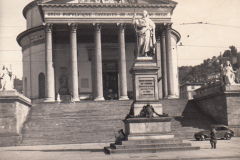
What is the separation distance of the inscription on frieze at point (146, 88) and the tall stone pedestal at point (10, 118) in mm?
12637

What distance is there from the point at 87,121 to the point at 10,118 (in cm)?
634

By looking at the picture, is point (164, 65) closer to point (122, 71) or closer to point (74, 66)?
point (122, 71)

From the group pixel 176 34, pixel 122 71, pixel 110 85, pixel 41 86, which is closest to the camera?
pixel 122 71

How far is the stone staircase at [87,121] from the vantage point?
86.9ft

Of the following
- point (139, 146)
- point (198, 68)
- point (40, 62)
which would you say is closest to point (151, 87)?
point (139, 146)

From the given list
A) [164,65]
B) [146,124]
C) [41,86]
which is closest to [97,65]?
[164,65]

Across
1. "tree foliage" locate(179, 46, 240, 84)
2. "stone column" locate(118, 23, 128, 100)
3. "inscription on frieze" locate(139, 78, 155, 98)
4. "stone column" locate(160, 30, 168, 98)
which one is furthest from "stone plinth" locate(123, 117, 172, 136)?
"tree foliage" locate(179, 46, 240, 84)

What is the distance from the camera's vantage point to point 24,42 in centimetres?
5012

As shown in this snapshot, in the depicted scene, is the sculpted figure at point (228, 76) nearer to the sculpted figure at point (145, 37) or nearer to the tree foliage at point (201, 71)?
the sculpted figure at point (145, 37)

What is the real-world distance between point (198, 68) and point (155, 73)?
12092 cm

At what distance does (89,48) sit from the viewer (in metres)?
44.9

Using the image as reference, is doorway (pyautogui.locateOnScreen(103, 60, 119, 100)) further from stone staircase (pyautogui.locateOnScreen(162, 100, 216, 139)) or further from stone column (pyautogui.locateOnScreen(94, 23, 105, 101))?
stone staircase (pyautogui.locateOnScreen(162, 100, 216, 139))

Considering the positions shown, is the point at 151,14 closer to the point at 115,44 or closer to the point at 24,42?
the point at 115,44

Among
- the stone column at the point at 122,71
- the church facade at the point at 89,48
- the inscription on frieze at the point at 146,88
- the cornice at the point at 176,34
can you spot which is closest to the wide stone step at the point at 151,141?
the inscription on frieze at the point at 146,88
